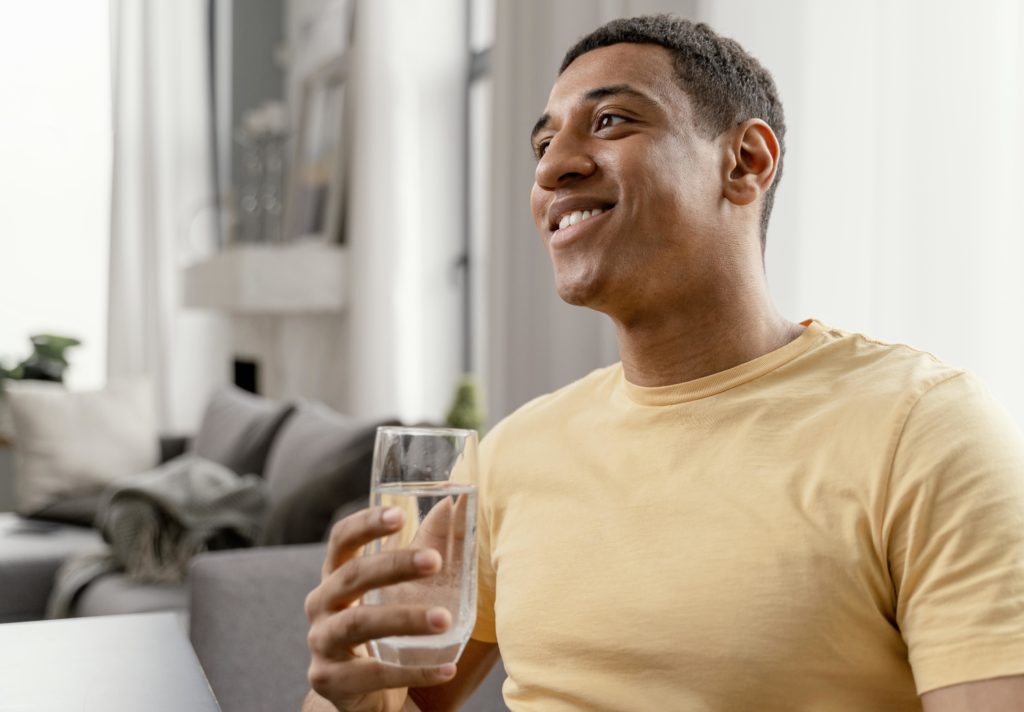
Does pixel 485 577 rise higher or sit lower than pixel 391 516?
lower

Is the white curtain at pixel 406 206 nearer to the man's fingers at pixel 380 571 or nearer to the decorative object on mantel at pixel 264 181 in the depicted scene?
the decorative object on mantel at pixel 264 181

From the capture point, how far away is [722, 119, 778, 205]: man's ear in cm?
120

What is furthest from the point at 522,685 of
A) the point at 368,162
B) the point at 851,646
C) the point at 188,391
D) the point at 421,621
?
the point at 188,391

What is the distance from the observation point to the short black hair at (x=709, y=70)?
1.20 metres

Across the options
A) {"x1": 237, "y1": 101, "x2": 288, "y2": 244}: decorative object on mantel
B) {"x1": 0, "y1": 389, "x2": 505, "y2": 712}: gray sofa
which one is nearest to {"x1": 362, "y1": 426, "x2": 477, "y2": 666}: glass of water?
{"x1": 0, "y1": 389, "x2": 505, "y2": 712}: gray sofa

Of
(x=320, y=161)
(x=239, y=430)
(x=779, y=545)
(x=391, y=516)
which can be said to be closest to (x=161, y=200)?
(x=320, y=161)

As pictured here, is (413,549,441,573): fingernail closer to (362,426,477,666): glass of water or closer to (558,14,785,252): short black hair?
(362,426,477,666): glass of water

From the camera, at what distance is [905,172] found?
68.8 inches

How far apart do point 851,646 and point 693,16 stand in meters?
1.56

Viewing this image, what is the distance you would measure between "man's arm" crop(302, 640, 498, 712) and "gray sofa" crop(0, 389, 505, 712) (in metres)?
0.37

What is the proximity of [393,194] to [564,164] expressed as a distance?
307 cm

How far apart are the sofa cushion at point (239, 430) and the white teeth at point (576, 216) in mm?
2393

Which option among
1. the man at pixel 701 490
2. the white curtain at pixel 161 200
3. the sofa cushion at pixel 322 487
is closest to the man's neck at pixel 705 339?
the man at pixel 701 490

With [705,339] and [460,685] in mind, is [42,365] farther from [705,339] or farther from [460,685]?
[705,339]
